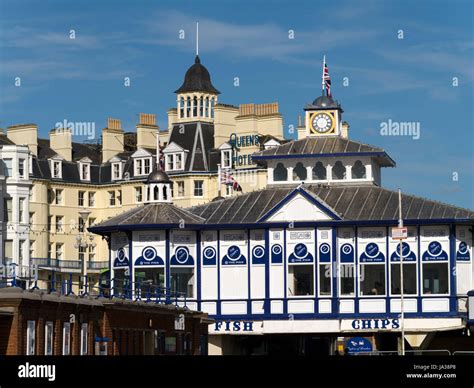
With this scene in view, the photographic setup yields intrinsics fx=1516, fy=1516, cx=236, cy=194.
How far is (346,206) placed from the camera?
251ft

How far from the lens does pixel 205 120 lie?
453 ft

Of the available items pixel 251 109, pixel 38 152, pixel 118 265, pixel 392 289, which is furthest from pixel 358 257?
pixel 38 152

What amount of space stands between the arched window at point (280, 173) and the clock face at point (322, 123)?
10.2 feet

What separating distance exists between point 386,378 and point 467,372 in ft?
6.37

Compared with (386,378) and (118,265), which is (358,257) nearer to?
(118,265)

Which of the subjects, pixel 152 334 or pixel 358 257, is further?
pixel 358 257

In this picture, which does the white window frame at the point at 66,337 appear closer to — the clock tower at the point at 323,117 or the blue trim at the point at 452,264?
the blue trim at the point at 452,264

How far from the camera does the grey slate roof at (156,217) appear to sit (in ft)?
253

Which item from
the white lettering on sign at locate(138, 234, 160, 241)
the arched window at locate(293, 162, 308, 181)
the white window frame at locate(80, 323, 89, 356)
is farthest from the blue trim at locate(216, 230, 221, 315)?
the white window frame at locate(80, 323, 89, 356)

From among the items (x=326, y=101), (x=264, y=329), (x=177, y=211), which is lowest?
(x=264, y=329)

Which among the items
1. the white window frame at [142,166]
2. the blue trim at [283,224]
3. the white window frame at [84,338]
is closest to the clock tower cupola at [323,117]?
the blue trim at [283,224]

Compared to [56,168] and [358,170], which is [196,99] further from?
[358,170]

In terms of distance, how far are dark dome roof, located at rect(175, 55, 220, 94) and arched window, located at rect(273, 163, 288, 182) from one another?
5794 centimetres

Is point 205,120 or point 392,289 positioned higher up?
point 205,120
